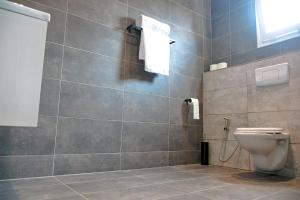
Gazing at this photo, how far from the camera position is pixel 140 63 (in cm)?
221

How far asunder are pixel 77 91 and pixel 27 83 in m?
0.90

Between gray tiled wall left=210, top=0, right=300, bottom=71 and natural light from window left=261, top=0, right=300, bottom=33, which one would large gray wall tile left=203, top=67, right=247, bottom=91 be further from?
natural light from window left=261, top=0, right=300, bottom=33

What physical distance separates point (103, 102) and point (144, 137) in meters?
0.53

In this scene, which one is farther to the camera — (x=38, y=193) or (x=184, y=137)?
(x=184, y=137)

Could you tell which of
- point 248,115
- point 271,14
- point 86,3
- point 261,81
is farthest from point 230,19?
point 86,3

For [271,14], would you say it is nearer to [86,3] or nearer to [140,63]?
[140,63]

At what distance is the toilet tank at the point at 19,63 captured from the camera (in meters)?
0.86

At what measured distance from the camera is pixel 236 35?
107 inches

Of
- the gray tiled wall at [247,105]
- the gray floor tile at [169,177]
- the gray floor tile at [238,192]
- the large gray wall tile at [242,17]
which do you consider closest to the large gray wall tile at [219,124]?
the gray tiled wall at [247,105]

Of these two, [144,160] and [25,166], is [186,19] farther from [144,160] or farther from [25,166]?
[25,166]

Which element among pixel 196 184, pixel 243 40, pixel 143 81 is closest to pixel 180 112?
pixel 143 81

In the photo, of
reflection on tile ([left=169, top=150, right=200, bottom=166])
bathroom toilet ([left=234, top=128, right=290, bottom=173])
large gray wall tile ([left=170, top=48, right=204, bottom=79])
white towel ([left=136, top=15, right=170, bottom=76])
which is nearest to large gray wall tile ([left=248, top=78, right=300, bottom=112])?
bathroom toilet ([left=234, top=128, right=290, bottom=173])

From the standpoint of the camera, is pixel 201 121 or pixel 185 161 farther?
pixel 201 121

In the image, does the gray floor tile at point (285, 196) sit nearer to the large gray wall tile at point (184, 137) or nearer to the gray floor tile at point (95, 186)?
the gray floor tile at point (95, 186)
